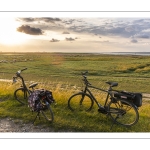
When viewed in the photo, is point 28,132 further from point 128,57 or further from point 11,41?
point 128,57

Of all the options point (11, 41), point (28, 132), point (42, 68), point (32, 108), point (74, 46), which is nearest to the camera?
point (28, 132)

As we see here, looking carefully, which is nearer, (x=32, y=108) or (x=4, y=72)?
(x=32, y=108)

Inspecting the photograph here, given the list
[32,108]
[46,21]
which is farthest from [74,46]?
[32,108]

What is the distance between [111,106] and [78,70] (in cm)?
551

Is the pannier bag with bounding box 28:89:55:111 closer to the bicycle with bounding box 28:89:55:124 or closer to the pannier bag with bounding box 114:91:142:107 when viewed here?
the bicycle with bounding box 28:89:55:124

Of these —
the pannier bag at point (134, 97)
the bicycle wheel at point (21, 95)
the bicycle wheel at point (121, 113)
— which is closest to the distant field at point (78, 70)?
the bicycle wheel at point (21, 95)

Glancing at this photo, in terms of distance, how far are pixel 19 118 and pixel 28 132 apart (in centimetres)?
72

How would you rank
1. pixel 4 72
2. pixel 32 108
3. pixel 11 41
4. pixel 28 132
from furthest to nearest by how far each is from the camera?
pixel 4 72 < pixel 11 41 < pixel 32 108 < pixel 28 132

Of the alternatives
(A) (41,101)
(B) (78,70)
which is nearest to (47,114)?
(A) (41,101)

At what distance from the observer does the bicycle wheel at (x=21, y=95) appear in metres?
6.30

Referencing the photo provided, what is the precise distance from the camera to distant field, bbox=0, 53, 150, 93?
9719 millimetres

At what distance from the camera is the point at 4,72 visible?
392 inches

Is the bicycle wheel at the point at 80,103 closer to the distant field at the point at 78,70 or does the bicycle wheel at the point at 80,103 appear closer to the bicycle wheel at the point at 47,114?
the bicycle wheel at the point at 47,114

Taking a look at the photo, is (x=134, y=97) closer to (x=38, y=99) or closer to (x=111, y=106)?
(x=111, y=106)
